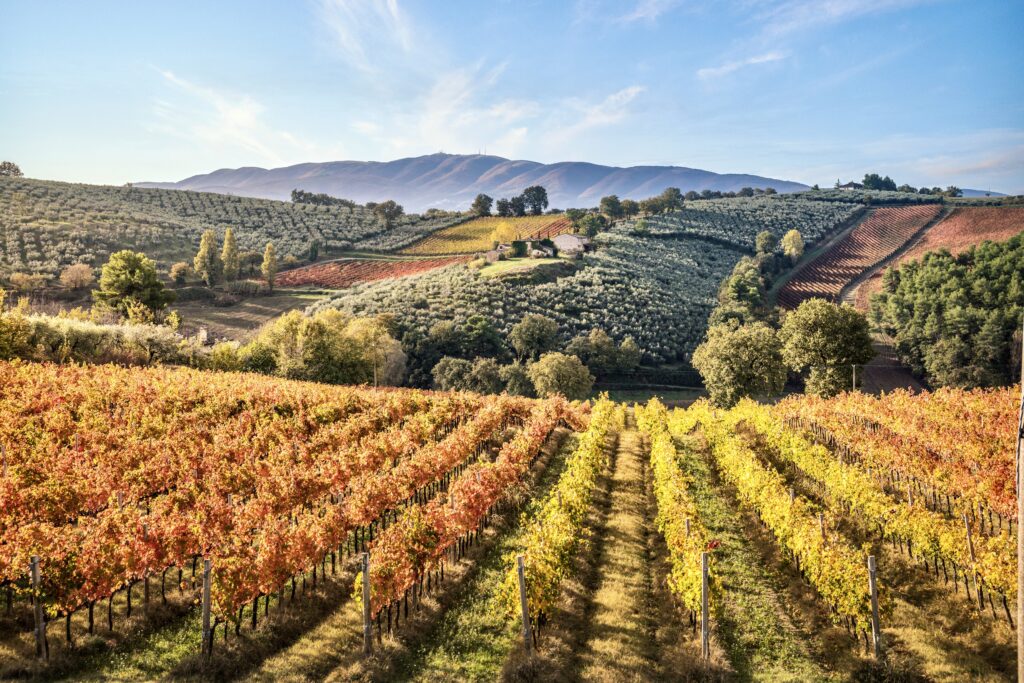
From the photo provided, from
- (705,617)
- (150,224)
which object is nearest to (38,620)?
(705,617)

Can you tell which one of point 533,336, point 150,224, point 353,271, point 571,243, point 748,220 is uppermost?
point 748,220

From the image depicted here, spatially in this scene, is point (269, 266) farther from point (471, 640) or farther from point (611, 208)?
point (471, 640)

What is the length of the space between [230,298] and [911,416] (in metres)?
68.9

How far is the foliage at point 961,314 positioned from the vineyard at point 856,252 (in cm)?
1424

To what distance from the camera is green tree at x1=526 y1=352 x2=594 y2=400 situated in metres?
46.6

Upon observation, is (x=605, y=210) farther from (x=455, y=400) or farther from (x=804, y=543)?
(x=804, y=543)

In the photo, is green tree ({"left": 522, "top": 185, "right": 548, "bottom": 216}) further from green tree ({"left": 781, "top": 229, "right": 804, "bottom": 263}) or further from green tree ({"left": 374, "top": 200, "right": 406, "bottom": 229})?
green tree ({"left": 781, "top": 229, "right": 804, "bottom": 263})

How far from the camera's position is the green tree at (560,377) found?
46.6 metres

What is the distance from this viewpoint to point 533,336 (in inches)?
2200

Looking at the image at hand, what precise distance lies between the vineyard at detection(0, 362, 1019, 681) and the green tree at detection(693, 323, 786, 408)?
2185 cm

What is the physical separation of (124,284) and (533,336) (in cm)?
3603

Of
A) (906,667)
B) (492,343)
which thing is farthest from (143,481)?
(492,343)

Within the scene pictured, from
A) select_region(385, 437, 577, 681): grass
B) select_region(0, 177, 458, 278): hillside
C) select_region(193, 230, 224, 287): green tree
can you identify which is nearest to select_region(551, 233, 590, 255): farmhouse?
select_region(0, 177, 458, 278): hillside

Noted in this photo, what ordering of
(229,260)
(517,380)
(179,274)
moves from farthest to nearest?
(229,260) < (179,274) < (517,380)
